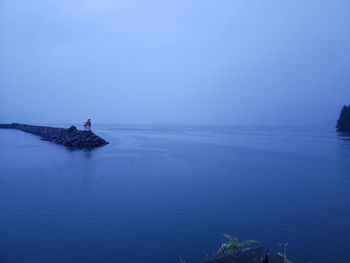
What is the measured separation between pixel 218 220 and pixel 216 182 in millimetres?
9047

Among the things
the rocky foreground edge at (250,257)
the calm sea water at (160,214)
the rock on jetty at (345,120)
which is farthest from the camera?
the rock on jetty at (345,120)

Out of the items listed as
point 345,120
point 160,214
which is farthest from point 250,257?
point 345,120

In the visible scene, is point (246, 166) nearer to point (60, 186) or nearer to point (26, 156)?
point (60, 186)

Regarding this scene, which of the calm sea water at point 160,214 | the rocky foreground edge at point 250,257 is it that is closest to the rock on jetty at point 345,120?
the calm sea water at point 160,214

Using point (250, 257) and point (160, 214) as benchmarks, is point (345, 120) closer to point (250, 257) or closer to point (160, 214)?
point (160, 214)

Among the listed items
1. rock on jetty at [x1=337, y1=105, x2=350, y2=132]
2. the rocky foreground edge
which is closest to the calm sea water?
the rocky foreground edge

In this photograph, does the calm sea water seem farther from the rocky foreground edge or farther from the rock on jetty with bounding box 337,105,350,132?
the rock on jetty with bounding box 337,105,350,132

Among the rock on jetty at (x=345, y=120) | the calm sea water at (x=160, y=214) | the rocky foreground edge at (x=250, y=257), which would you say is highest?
the rock on jetty at (x=345, y=120)

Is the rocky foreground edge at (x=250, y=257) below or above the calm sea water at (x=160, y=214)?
above

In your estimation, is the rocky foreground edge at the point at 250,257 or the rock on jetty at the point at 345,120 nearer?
the rocky foreground edge at the point at 250,257

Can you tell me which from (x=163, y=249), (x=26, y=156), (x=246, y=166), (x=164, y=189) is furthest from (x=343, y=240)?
(x=26, y=156)

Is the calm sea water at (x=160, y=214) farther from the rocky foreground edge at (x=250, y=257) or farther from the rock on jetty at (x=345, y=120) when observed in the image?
the rock on jetty at (x=345, y=120)

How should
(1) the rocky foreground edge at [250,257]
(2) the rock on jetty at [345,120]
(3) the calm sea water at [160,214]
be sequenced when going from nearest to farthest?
(1) the rocky foreground edge at [250,257]
(3) the calm sea water at [160,214]
(2) the rock on jetty at [345,120]

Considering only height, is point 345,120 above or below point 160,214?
above
